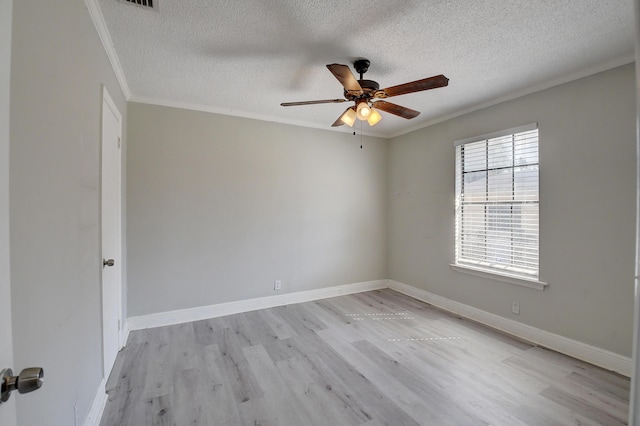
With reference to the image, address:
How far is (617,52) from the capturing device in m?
2.24

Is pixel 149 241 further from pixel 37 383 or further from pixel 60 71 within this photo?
pixel 37 383

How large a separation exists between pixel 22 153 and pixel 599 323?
3891 millimetres

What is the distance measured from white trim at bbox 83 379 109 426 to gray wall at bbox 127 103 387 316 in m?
1.30

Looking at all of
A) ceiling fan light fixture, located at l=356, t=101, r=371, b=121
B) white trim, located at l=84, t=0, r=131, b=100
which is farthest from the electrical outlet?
ceiling fan light fixture, located at l=356, t=101, r=371, b=121

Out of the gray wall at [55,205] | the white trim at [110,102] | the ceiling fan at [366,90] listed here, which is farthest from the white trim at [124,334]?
the ceiling fan at [366,90]

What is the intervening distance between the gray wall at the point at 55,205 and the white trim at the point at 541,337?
3667mm

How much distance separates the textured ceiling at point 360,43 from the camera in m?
1.79

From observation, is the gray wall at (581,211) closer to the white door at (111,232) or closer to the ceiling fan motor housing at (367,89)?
the ceiling fan motor housing at (367,89)

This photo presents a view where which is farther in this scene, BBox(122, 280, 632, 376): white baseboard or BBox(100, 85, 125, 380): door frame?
BBox(122, 280, 632, 376): white baseboard

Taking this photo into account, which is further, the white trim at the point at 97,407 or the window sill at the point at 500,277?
the window sill at the point at 500,277

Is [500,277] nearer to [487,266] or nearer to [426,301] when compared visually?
[487,266]

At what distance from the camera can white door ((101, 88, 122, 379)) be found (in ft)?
6.90

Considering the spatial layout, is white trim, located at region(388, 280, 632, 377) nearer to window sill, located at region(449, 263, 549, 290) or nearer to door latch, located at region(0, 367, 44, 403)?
window sill, located at region(449, 263, 549, 290)

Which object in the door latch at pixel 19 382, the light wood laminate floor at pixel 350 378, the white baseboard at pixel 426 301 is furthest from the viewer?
the white baseboard at pixel 426 301
